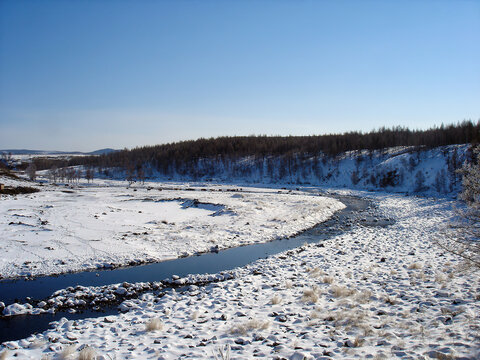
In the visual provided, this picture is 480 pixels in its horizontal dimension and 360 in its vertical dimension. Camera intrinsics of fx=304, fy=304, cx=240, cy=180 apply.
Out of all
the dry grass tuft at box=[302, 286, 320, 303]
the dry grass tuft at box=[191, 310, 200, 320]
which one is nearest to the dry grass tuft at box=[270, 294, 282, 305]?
the dry grass tuft at box=[302, 286, 320, 303]

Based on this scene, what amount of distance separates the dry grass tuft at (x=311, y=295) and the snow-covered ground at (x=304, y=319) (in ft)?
0.11

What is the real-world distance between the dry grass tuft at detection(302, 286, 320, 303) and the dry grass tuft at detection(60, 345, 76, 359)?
6.78 meters

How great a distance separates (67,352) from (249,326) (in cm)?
442

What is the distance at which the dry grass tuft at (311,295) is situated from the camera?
400 inches

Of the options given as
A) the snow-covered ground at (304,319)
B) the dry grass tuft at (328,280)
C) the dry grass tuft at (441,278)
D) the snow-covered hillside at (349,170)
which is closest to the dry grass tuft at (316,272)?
the snow-covered ground at (304,319)

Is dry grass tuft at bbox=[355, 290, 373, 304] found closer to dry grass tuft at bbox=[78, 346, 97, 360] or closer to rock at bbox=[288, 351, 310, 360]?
rock at bbox=[288, 351, 310, 360]

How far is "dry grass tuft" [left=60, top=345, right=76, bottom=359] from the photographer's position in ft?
22.6

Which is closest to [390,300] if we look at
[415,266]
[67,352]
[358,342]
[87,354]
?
[358,342]

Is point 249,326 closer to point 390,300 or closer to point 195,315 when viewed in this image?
point 195,315

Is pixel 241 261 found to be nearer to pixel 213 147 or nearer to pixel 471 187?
pixel 471 187

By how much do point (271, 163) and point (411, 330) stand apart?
314 feet

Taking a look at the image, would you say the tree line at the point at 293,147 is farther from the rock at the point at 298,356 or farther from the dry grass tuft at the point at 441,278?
the rock at the point at 298,356

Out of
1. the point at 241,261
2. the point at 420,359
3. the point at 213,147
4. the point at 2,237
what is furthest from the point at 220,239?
the point at 213,147

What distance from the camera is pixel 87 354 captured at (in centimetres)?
676
